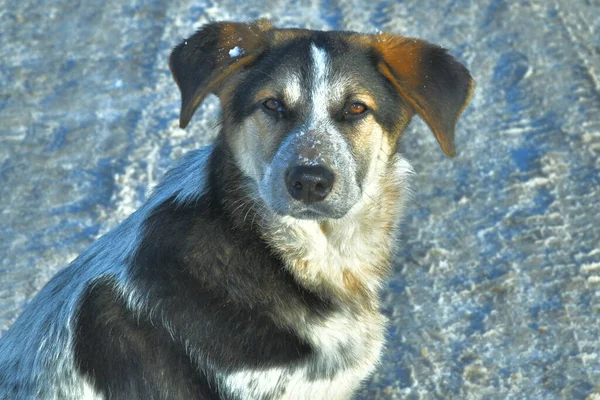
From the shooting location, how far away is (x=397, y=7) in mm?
6574

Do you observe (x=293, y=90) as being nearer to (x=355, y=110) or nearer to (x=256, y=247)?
(x=355, y=110)

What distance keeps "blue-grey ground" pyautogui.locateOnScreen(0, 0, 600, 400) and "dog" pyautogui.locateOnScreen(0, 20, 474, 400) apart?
0.67 metres

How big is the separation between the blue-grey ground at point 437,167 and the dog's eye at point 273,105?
0.67 m

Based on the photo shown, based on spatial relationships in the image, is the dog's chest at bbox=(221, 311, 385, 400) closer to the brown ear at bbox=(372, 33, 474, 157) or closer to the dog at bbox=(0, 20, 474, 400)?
the dog at bbox=(0, 20, 474, 400)

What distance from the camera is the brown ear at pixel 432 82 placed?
3303 mm

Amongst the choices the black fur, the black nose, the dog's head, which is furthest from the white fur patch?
the black fur

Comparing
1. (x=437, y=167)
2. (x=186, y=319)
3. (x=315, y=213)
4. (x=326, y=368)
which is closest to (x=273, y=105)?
(x=315, y=213)

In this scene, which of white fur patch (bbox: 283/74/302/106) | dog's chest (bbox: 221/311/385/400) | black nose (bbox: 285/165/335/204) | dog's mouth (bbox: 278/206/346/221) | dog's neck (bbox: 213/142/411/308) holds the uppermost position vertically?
white fur patch (bbox: 283/74/302/106)

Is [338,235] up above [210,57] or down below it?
below

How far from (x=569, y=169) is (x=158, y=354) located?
3.06 m

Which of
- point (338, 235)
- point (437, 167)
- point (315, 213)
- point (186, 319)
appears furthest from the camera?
point (437, 167)

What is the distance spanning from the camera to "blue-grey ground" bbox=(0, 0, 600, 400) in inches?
167

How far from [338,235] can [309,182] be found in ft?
1.46

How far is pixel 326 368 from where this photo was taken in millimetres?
3236
